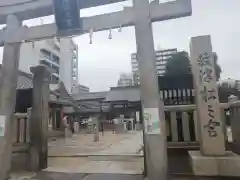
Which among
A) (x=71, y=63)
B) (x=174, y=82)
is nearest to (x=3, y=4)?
(x=174, y=82)

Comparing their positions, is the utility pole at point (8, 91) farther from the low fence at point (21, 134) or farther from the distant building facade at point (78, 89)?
the distant building facade at point (78, 89)

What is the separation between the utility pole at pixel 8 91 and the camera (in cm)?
500

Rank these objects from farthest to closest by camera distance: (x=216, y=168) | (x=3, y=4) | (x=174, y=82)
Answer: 1. (x=174, y=82)
2. (x=3, y=4)
3. (x=216, y=168)

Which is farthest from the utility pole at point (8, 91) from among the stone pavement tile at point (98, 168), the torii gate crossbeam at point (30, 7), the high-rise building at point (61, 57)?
the high-rise building at point (61, 57)

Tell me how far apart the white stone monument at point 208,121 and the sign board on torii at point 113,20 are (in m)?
0.77

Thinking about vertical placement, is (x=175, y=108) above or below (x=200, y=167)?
above

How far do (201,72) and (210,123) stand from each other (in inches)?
42.0

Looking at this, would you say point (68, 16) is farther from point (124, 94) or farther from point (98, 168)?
point (124, 94)

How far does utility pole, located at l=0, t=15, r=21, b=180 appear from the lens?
500 centimetres

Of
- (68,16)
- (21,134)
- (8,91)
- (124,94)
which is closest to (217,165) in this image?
(68,16)

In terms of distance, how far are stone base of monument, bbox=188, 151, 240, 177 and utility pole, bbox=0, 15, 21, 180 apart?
3.99 metres

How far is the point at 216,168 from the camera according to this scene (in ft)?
14.0

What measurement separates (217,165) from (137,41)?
2.84m

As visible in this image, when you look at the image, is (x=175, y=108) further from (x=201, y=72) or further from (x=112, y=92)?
(x=112, y=92)
